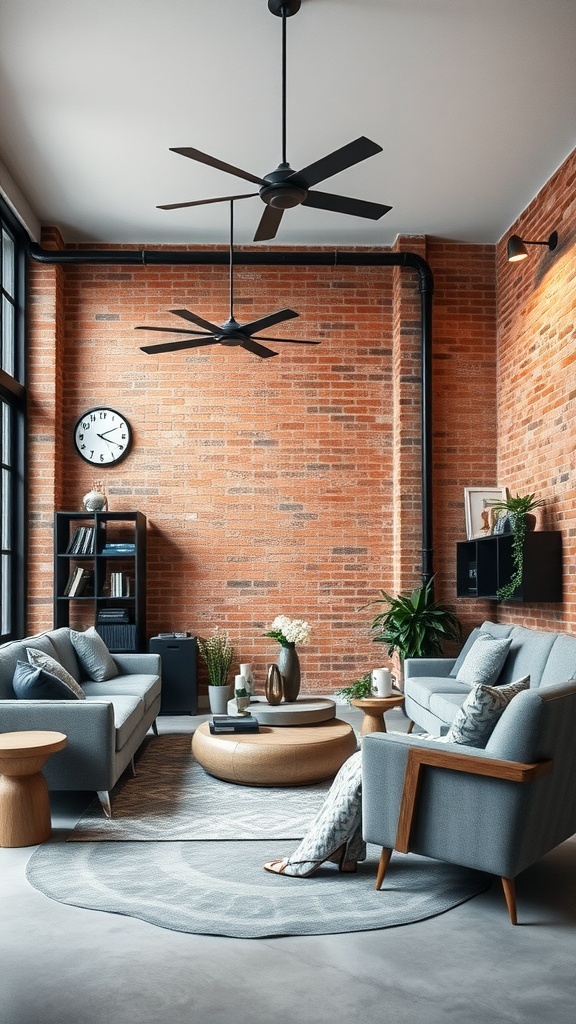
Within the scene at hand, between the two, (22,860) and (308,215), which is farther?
(308,215)

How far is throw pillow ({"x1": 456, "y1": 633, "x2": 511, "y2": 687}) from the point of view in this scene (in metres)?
5.53

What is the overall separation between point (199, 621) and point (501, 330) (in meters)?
3.71

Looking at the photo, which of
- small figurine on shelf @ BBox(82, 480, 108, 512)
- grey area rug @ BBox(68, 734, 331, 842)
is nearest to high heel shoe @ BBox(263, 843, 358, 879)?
grey area rug @ BBox(68, 734, 331, 842)

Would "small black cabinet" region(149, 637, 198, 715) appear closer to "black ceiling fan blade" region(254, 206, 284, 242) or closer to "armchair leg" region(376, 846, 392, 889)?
"black ceiling fan blade" region(254, 206, 284, 242)

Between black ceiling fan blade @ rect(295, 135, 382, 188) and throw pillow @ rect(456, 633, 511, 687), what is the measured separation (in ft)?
10.4

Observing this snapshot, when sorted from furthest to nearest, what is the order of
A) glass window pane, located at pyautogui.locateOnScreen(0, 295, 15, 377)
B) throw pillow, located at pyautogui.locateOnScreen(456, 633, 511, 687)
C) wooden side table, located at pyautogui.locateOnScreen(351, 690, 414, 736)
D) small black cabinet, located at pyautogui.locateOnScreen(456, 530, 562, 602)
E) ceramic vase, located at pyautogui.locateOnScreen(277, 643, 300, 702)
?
glass window pane, located at pyautogui.locateOnScreen(0, 295, 15, 377) → small black cabinet, located at pyautogui.locateOnScreen(456, 530, 562, 602) → ceramic vase, located at pyautogui.locateOnScreen(277, 643, 300, 702) → throw pillow, located at pyautogui.locateOnScreen(456, 633, 511, 687) → wooden side table, located at pyautogui.locateOnScreen(351, 690, 414, 736)

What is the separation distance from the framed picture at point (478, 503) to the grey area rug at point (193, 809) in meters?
3.15

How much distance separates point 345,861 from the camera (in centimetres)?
362

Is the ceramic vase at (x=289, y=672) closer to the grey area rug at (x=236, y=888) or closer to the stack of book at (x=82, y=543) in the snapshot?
the grey area rug at (x=236, y=888)

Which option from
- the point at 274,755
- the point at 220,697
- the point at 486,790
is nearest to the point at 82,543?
the point at 220,697

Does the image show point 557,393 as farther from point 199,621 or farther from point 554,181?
point 199,621

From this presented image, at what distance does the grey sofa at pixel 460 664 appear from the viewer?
4809 mm

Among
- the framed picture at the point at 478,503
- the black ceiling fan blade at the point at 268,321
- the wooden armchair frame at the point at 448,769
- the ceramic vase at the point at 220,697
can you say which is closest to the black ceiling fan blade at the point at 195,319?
the black ceiling fan blade at the point at 268,321

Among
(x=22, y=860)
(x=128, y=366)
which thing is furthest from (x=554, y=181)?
(x=22, y=860)
